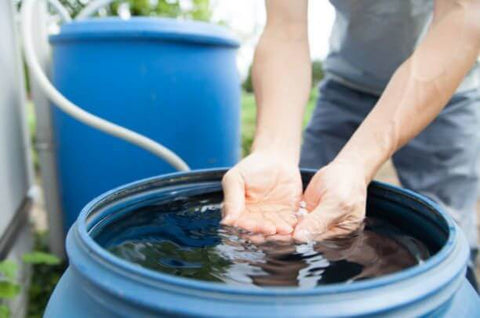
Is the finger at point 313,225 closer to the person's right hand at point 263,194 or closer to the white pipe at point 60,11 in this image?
the person's right hand at point 263,194

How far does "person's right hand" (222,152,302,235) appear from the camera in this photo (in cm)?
80

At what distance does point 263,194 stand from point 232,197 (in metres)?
0.12

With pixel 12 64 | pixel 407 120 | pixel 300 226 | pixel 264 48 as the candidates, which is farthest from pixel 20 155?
pixel 407 120

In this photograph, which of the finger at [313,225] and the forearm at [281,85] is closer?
the finger at [313,225]

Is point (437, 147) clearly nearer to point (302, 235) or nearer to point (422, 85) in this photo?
point (422, 85)

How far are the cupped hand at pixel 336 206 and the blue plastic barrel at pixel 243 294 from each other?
0.18 meters

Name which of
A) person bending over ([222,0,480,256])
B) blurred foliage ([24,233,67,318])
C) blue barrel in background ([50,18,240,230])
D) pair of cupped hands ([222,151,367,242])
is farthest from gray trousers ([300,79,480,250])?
blurred foliage ([24,233,67,318])

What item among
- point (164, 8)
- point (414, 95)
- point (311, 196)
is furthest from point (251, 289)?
point (164, 8)

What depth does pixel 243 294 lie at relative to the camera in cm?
42

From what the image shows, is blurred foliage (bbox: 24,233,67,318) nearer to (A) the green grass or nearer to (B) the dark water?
(B) the dark water

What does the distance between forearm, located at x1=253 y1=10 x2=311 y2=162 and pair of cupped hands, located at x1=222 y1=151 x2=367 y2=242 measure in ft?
0.15

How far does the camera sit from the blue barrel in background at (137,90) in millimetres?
1367

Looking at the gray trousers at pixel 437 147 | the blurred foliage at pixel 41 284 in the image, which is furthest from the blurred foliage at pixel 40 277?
the gray trousers at pixel 437 147

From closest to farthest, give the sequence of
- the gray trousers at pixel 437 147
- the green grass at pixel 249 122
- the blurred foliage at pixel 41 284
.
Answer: the gray trousers at pixel 437 147, the blurred foliage at pixel 41 284, the green grass at pixel 249 122
